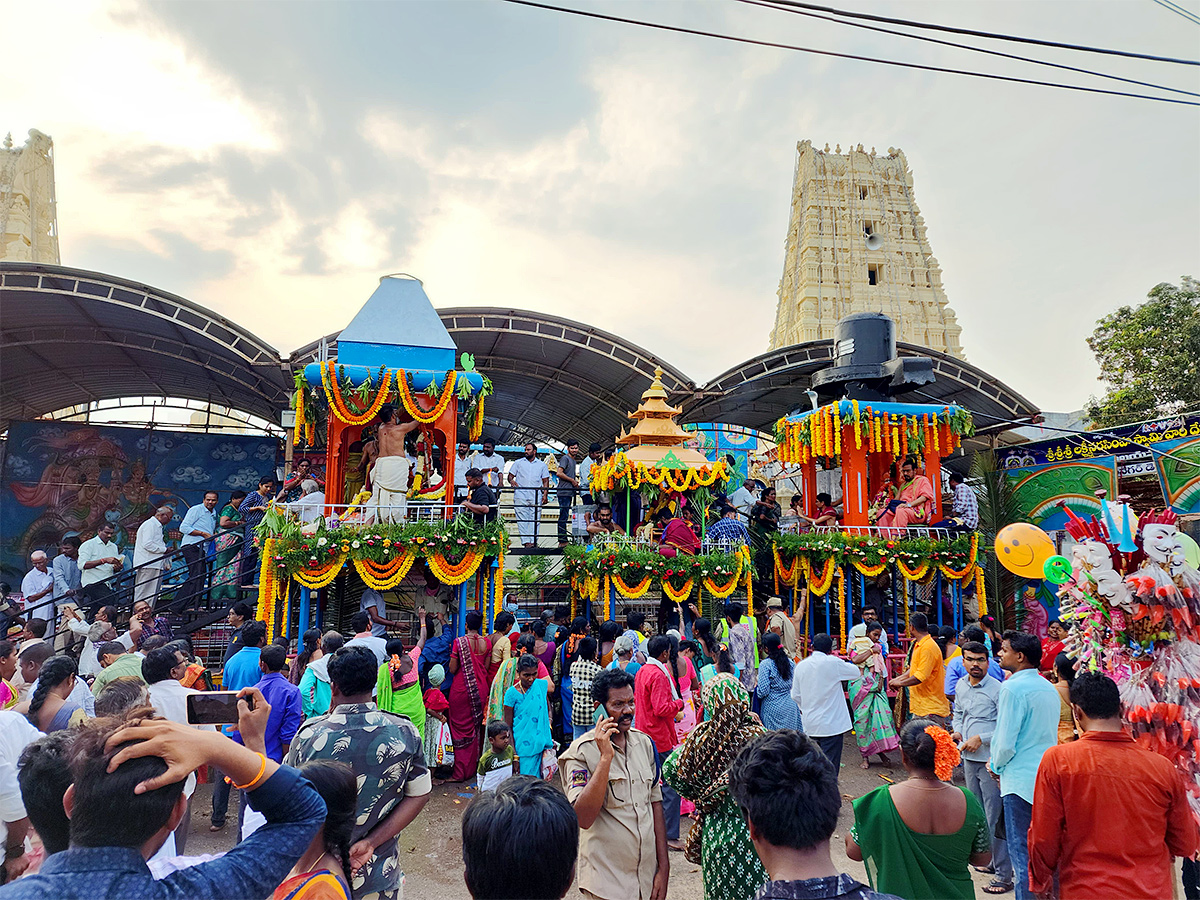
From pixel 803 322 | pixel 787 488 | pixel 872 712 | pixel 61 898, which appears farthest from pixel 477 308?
pixel 803 322

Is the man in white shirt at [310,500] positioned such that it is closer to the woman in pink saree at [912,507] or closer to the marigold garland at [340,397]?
the marigold garland at [340,397]

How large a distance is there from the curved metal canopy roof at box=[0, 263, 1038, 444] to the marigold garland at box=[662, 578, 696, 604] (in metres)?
5.15

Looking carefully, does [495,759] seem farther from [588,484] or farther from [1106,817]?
[588,484]

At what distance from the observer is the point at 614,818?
10.5 feet

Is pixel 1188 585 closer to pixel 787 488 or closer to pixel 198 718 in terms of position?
pixel 198 718

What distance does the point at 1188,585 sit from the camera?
400 cm

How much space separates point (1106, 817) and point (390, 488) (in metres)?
8.95

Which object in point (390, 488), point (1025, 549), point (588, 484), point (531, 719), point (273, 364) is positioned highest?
point (273, 364)

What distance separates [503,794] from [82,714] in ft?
10.3

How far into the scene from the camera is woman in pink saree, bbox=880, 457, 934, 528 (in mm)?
13008

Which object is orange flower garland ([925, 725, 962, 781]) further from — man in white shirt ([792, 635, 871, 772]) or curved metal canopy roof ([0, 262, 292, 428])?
curved metal canopy roof ([0, 262, 292, 428])

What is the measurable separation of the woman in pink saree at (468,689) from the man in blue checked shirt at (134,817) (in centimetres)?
557

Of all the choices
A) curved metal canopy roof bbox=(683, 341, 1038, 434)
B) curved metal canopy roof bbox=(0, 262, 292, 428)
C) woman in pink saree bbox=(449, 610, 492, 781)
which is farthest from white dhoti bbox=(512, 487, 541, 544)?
woman in pink saree bbox=(449, 610, 492, 781)

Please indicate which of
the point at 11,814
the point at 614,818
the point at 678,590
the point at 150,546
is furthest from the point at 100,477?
the point at 614,818
